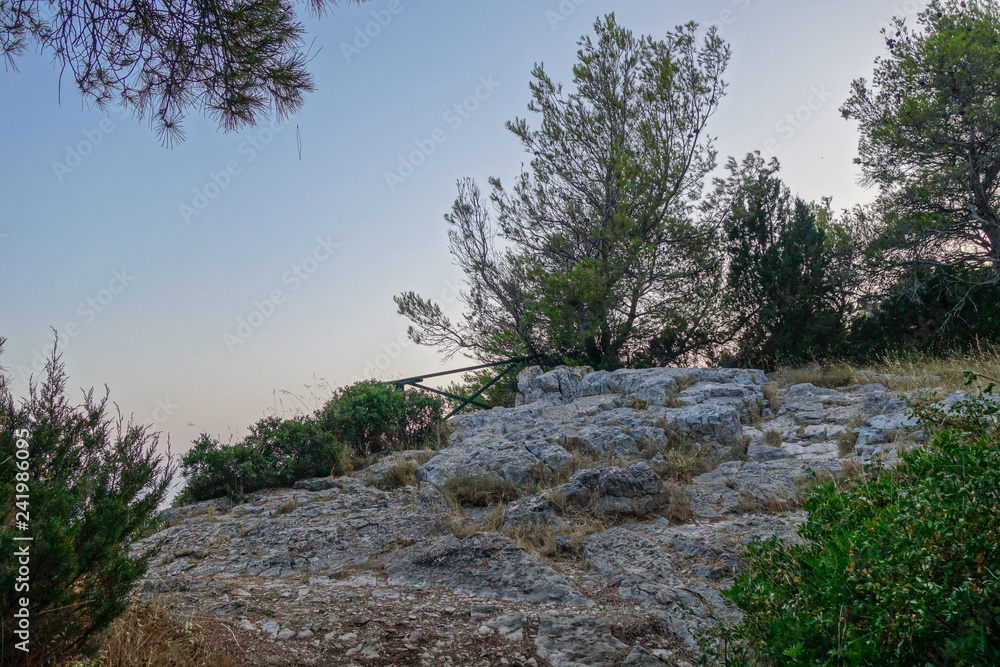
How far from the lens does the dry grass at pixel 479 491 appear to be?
620cm

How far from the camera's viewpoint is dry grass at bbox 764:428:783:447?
7.35 m

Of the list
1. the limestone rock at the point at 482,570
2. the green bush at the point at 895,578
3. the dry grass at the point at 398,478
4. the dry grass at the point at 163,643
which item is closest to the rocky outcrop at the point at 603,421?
the dry grass at the point at 398,478

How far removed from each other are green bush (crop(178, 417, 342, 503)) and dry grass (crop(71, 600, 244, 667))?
3936mm

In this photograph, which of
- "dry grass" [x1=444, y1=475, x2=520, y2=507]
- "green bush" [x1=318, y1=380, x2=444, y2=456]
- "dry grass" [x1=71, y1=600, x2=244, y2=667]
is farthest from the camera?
"green bush" [x1=318, y1=380, x2=444, y2=456]

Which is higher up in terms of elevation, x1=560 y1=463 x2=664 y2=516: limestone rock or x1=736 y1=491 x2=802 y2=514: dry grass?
x1=560 y1=463 x2=664 y2=516: limestone rock

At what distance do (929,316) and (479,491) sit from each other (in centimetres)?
1306

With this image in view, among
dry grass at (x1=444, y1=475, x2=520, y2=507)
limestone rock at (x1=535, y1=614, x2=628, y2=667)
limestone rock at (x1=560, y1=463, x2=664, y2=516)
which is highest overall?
dry grass at (x1=444, y1=475, x2=520, y2=507)

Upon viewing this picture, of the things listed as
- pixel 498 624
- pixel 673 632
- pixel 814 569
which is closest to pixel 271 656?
pixel 498 624

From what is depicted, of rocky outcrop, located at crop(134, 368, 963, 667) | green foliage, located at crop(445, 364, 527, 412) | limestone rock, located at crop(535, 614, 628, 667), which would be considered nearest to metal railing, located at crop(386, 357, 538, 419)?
green foliage, located at crop(445, 364, 527, 412)

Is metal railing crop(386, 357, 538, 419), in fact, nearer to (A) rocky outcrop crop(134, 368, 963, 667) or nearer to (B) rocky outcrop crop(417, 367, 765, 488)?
(B) rocky outcrop crop(417, 367, 765, 488)

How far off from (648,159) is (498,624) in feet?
38.6

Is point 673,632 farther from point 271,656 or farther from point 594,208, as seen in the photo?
point 594,208

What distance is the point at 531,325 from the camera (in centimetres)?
1400

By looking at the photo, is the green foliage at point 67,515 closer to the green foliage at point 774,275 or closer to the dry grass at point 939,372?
the dry grass at point 939,372
